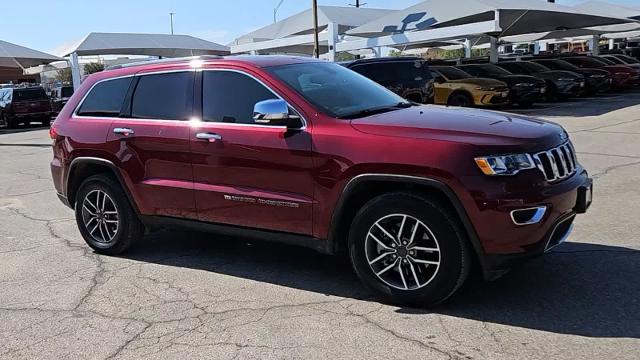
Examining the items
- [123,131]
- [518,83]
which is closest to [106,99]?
[123,131]

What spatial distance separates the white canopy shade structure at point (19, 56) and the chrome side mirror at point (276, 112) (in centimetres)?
3066

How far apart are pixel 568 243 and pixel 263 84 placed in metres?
3.07

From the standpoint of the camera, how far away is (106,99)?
5.89m

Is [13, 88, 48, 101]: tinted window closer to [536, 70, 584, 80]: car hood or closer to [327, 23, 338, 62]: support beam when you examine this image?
[327, 23, 338, 62]: support beam

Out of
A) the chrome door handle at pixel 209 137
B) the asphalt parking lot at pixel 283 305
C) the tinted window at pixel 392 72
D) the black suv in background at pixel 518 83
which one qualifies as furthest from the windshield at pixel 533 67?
the chrome door handle at pixel 209 137

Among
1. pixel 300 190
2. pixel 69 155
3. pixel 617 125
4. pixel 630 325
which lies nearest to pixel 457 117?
pixel 300 190

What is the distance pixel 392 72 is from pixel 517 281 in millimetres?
10190

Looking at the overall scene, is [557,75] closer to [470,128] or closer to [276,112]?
[470,128]

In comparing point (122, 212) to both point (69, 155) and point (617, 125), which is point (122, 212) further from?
point (617, 125)

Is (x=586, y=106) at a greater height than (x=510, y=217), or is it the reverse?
(x=510, y=217)

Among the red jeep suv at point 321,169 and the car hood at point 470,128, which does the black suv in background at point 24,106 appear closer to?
the red jeep suv at point 321,169

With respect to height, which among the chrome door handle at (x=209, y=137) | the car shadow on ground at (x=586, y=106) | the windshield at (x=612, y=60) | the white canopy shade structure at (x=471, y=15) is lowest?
the car shadow on ground at (x=586, y=106)

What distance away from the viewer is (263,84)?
4.92m

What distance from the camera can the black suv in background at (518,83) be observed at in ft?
66.1
